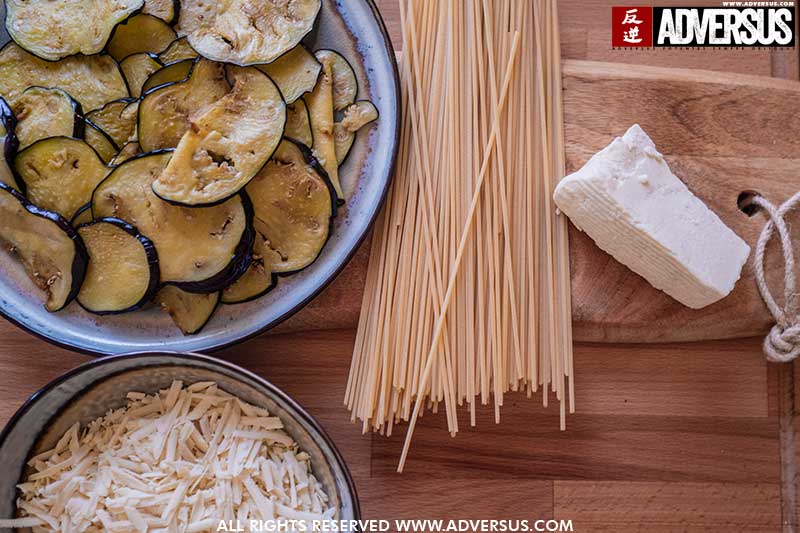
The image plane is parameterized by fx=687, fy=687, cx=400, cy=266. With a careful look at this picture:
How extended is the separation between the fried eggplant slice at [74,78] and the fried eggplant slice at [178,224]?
0.68 ft

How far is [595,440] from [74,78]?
144 cm

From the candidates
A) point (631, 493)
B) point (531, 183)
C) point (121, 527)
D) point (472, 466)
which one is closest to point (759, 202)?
point (531, 183)

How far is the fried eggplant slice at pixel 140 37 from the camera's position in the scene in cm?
149

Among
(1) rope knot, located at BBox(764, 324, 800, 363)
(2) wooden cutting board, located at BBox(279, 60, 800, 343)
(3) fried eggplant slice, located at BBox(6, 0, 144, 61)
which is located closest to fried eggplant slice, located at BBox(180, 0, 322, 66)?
(3) fried eggplant slice, located at BBox(6, 0, 144, 61)

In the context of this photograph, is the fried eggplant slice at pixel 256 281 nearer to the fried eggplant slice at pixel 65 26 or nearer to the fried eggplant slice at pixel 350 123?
the fried eggplant slice at pixel 350 123

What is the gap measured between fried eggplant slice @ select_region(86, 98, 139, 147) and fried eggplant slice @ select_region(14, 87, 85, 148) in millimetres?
36

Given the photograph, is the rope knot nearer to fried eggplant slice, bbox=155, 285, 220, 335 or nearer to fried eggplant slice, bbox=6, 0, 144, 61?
fried eggplant slice, bbox=155, 285, 220, 335

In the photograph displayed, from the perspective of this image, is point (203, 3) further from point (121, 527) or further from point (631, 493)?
point (631, 493)

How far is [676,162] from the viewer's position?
159 centimetres

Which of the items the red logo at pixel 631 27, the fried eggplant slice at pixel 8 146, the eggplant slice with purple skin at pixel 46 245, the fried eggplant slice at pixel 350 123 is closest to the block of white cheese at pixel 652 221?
the red logo at pixel 631 27

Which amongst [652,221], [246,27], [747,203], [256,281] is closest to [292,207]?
[256,281]

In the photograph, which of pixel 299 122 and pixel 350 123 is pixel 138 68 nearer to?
pixel 299 122

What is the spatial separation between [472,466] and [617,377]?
16.0 inches

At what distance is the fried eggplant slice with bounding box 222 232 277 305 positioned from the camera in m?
1.47
